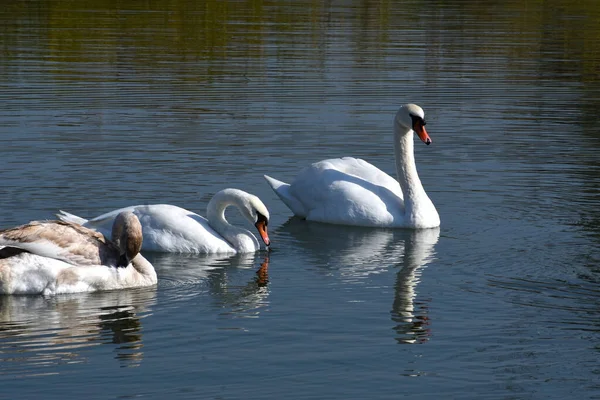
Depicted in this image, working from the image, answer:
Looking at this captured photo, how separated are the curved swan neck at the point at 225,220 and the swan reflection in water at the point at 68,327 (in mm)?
1787

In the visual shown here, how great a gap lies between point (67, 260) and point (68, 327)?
1.37 metres

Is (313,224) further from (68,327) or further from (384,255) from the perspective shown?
(68,327)

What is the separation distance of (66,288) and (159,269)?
47.8 inches

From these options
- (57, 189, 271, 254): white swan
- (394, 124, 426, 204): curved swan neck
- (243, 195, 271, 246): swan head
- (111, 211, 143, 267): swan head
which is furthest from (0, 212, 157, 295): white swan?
(394, 124, 426, 204): curved swan neck

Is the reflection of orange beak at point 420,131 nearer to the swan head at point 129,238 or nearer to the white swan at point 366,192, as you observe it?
the white swan at point 366,192

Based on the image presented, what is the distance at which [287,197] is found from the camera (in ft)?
48.9

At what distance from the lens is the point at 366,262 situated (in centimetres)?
1270

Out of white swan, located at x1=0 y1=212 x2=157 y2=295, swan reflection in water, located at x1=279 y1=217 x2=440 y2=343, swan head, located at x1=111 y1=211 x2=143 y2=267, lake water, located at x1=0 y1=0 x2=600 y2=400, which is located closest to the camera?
lake water, located at x1=0 y1=0 x2=600 y2=400

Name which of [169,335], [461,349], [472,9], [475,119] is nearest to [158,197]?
[169,335]

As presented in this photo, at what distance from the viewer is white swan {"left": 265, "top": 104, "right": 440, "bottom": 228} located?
14.4 metres

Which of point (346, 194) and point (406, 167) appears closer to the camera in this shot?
point (346, 194)

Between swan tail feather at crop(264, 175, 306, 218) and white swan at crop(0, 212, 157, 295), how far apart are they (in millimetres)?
3468

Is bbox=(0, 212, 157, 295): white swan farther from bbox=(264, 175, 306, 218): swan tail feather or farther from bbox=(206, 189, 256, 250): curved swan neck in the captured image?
bbox=(264, 175, 306, 218): swan tail feather

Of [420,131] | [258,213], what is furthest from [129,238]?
[420,131]
